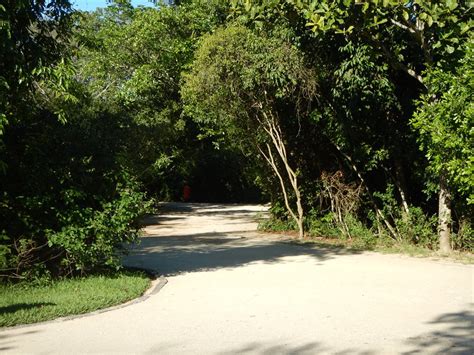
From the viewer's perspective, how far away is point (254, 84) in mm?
13852

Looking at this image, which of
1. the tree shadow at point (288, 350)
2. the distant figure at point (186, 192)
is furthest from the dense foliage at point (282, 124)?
the distant figure at point (186, 192)

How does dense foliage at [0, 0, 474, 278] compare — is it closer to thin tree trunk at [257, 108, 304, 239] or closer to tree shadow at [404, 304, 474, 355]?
thin tree trunk at [257, 108, 304, 239]

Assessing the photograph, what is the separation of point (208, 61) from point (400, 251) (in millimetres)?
6450

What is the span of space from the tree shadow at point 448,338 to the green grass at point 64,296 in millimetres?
3979

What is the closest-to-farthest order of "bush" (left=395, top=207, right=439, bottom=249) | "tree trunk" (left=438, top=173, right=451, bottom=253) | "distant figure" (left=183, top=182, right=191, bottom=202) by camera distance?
"tree trunk" (left=438, top=173, right=451, bottom=253) < "bush" (left=395, top=207, right=439, bottom=249) < "distant figure" (left=183, top=182, right=191, bottom=202)

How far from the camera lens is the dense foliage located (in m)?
8.65

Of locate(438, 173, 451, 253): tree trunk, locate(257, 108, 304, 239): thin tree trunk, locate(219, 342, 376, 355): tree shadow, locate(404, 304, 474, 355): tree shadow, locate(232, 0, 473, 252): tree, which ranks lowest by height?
locate(404, 304, 474, 355): tree shadow

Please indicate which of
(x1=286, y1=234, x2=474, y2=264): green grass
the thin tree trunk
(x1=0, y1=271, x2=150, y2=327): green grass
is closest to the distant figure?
the thin tree trunk

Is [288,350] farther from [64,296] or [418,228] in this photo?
[418,228]

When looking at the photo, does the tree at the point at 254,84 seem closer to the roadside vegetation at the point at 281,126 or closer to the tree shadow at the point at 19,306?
the roadside vegetation at the point at 281,126

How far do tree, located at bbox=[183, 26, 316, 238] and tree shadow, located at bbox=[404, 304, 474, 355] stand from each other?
7625 millimetres

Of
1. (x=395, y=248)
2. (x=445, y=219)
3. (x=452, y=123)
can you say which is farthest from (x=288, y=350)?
(x=395, y=248)

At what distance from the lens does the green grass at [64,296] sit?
674 centimetres

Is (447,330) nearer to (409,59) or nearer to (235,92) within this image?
(409,59)
